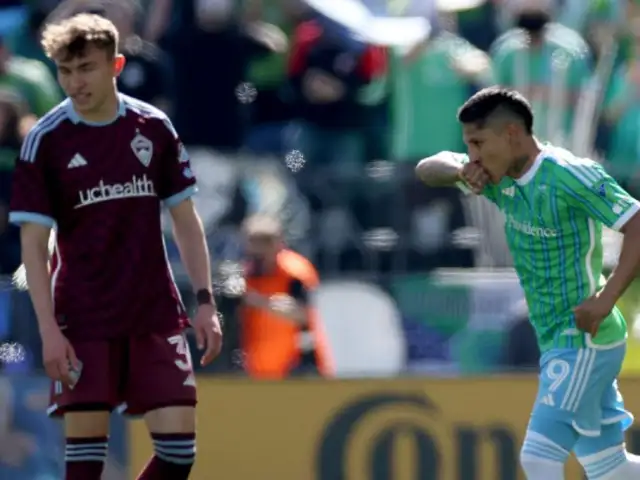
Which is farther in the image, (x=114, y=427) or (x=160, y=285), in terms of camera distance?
(x=114, y=427)

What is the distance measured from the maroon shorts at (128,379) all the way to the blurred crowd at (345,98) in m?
3.34

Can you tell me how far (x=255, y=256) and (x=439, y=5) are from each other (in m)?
2.22

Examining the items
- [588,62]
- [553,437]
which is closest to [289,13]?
[588,62]

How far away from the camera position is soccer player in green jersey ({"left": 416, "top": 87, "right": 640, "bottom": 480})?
5715mm

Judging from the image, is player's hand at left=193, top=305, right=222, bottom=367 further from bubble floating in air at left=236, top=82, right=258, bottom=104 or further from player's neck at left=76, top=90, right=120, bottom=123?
bubble floating in air at left=236, top=82, right=258, bottom=104

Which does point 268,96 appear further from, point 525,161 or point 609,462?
point 609,462

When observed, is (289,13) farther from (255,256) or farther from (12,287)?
(12,287)

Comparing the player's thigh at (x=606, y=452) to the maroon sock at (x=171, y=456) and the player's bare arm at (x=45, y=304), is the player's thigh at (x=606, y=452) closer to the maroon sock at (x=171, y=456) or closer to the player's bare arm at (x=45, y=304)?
the maroon sock at (x=171, y=456)

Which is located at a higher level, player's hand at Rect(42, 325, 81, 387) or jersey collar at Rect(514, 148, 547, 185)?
jersey collar at Rect(514, 148, 547, 185)

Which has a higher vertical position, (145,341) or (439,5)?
(439,5)

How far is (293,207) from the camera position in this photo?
945cm

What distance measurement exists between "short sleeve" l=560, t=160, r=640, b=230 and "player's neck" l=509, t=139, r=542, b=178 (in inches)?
5.2

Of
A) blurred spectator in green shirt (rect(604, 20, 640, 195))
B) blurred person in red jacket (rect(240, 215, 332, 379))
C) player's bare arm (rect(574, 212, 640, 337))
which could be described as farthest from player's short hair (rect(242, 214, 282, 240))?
player's bare arm (rect(574, 212, 640, 337))

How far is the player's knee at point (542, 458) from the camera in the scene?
575 centimetres
